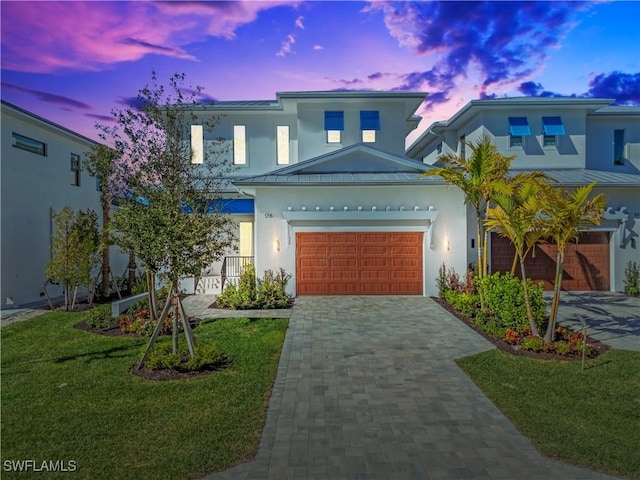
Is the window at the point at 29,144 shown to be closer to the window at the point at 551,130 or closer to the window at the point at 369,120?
the window at the point at 369,120

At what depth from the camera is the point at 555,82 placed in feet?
54.1

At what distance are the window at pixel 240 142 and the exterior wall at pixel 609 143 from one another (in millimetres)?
18491

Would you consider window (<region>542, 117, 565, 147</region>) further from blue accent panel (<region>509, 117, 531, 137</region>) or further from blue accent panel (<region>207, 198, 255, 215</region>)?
blue accent panel (<region>207, 198, 255, 215</region>)

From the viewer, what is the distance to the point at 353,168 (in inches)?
651

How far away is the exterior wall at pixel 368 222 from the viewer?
15.3 m

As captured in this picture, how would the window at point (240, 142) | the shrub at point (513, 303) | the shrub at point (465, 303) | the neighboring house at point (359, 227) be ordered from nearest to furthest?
1. the shrub at point (513, 303)
2. the shrub at point (465, 303)
3. the neighboring house at point (359, 227)
4. the window at point (240, 142)

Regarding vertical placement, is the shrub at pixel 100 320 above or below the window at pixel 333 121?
below

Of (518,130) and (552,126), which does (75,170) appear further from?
(552,126)

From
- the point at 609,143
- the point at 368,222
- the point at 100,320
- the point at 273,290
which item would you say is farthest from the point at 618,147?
the point at 100,320

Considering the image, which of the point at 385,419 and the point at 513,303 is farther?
the point at 513,303

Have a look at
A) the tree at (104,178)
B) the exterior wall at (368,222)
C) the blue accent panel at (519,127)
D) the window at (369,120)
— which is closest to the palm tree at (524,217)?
the exterior wall at (368,222)

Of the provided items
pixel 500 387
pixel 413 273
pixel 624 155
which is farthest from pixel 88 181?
pixel 624 155

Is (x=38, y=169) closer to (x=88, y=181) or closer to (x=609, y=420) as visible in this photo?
(x=88, y=181)

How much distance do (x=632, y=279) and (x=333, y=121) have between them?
1558 cm
